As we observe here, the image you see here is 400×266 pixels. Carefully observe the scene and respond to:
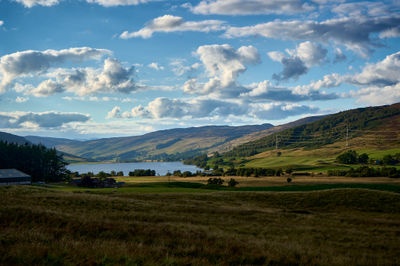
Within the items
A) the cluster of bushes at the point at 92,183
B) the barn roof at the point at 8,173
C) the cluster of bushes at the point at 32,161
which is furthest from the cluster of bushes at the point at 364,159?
the barn roof at the point at 8,173

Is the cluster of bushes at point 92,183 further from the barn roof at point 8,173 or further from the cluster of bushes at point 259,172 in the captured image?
the cluster of bushes at point 259,172

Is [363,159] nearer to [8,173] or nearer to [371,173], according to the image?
[371,173]

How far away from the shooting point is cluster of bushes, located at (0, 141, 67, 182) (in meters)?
120

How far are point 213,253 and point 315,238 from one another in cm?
1267

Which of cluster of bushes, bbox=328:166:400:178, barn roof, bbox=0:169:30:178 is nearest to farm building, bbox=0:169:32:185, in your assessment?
barn roof, bbox=0:169:30:178

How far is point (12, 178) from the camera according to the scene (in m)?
98.7

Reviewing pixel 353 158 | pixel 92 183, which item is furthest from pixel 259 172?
pixel 92 183

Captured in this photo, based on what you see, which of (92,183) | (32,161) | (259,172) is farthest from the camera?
(259,172)

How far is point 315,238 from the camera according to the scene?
70.2 ft

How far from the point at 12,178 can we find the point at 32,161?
28801mm

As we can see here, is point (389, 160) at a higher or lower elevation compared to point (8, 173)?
higher

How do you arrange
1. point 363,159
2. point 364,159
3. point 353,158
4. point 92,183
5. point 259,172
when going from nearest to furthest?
point 92,183, point 259,172, point 364,159, point 363,159, point 353,158

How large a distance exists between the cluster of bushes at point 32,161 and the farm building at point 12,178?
1845cm

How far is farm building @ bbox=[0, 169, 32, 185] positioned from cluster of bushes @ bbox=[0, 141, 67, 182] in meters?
18.5
